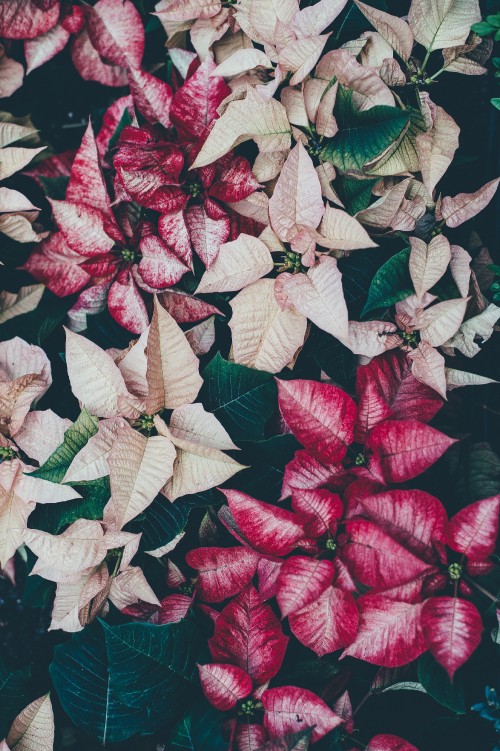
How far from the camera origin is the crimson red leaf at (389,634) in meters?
0.73

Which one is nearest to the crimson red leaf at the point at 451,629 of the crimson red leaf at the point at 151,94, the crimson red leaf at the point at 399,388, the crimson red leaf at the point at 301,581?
the crimson red leaf at the point at 301,581

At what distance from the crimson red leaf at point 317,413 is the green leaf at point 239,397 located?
0.19 ft

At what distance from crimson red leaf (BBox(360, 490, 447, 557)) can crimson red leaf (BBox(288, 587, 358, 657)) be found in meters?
0.10

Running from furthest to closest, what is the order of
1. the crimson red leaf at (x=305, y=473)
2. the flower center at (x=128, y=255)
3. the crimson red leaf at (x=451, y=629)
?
the flower center at (x=128, y=255) < the crimson red leaf at (x=305, y=473) < the crimson red leaf at (x=451, y=629)

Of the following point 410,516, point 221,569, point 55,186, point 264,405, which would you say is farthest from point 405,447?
point 55,186

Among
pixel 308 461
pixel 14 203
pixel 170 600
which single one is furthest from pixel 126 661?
pixel 14 203

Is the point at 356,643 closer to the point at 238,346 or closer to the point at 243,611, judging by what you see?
the point at 243,611

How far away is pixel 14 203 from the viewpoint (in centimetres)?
93

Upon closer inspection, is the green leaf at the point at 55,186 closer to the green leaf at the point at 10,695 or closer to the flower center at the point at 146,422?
the flower center at the point at 146,422

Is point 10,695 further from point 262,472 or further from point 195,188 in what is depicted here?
point 195,188

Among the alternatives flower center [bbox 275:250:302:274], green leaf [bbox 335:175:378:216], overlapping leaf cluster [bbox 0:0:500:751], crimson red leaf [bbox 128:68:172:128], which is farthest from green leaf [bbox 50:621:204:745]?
crimson red leaf [bbox 128:68:172:128]

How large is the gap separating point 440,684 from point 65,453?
1.76 ft

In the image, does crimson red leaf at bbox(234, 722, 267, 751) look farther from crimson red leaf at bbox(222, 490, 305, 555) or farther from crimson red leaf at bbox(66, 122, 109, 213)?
crimson red leaf at bbox(66, 122, 109, 213)

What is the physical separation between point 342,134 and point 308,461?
41 centimetres
